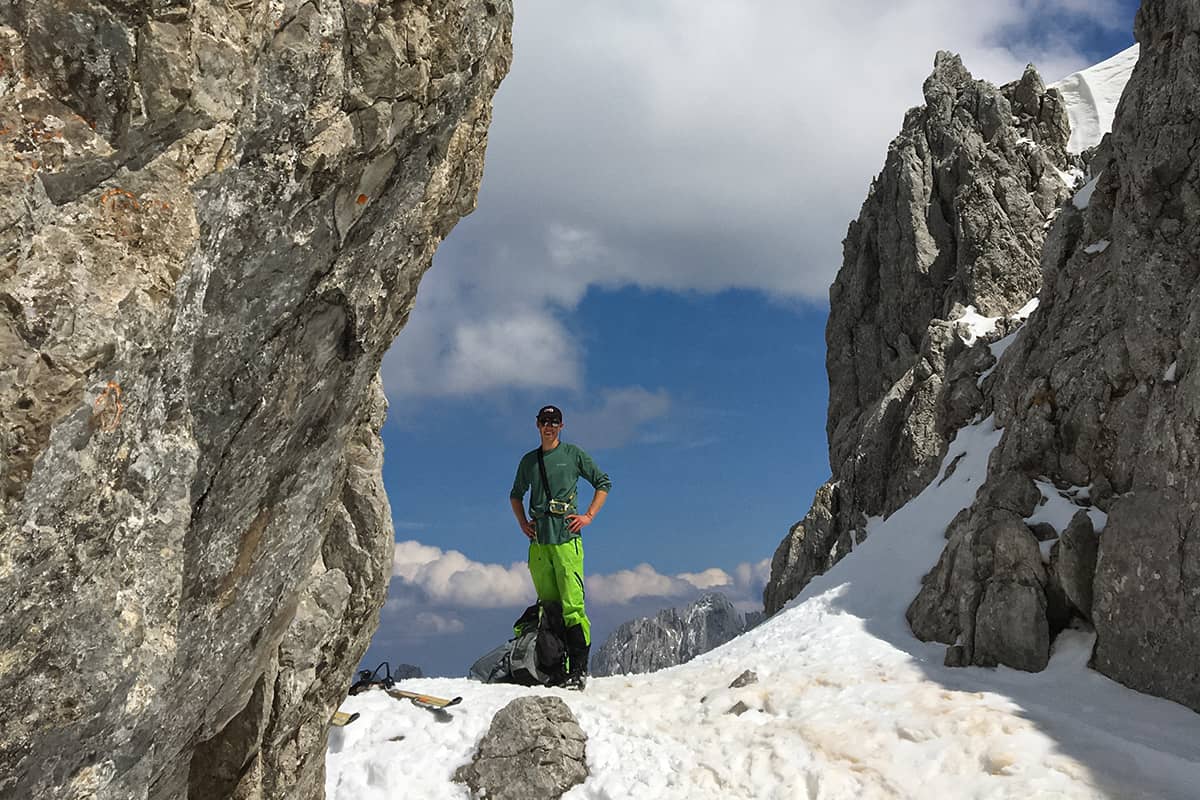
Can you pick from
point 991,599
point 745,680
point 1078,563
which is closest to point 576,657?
point 745,680

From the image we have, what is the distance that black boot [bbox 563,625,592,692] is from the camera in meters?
12.7

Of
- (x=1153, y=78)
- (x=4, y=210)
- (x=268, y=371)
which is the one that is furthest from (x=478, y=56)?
(x=1153, y=78)

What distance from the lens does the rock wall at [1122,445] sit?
36.5ft

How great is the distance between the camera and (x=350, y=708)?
36.6ft

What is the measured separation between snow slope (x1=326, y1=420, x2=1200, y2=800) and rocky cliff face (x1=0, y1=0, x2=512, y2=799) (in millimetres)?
4795

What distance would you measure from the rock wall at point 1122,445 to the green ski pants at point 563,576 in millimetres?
6166

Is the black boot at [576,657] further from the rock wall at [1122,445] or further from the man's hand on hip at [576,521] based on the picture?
the rock wall at [1122,445]

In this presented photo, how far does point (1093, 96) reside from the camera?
229ft

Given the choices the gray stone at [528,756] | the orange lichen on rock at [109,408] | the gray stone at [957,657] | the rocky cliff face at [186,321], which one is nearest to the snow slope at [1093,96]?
the gray stone at [957,657]

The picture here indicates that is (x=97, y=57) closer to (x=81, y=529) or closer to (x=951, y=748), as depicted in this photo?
(x=81, y=529)

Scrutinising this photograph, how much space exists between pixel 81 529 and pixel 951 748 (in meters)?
9.77

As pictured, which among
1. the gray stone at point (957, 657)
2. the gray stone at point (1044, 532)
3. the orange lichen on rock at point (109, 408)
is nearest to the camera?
the orange lichen on rock at point (109, 408)

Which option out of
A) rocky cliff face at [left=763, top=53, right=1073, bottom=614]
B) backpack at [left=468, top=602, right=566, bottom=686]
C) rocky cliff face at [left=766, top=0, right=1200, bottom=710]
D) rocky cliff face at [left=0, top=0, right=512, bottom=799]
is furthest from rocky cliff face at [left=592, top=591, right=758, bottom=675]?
rocky cliff face at [left=0, top=0, right=512, bottom=799]

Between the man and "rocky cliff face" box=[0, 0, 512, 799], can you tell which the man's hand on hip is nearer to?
the man
